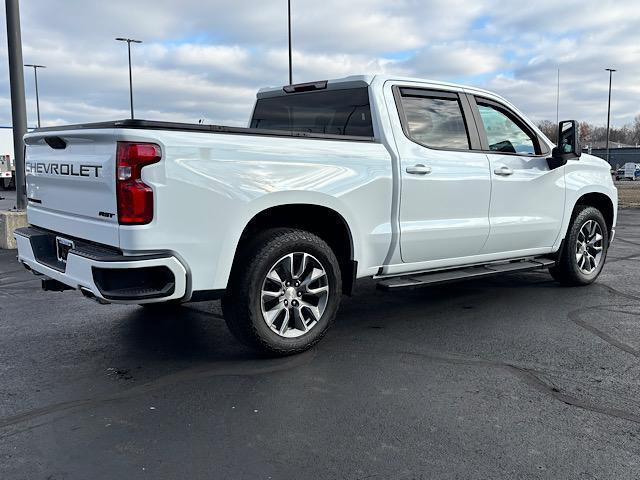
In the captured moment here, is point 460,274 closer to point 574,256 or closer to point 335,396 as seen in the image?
point 574,256

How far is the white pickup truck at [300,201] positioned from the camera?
3.54 metres

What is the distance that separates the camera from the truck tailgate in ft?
11.7

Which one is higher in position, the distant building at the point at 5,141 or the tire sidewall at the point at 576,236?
the distant building at the point at 5,141

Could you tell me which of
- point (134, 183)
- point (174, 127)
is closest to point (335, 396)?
point (134, 183)

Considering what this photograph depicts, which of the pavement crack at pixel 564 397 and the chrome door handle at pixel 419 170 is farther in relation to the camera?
the chrome door handle at pixel 419 170

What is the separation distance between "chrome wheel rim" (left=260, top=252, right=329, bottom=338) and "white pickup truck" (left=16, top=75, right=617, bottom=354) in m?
0.01

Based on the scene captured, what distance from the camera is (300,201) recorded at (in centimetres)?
412

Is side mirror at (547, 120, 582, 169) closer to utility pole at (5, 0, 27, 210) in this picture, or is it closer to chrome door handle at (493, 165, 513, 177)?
chrome door handle at (493, 165, 513, 177)

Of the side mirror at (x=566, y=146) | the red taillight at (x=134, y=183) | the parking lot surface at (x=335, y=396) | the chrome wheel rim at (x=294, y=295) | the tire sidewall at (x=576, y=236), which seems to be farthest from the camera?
the tire sidewall at (x=576, y=236)

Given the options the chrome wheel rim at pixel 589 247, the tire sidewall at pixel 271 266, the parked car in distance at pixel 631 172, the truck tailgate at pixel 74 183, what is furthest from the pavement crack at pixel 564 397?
the parked car in distance at pixel 631 172

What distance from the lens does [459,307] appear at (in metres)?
5.74

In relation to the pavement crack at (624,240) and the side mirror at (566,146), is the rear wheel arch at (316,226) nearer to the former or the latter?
the side mirror at (566,146)

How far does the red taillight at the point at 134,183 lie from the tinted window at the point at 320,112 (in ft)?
6.36

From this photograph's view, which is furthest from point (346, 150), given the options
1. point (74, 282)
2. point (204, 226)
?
point (74, 282)
